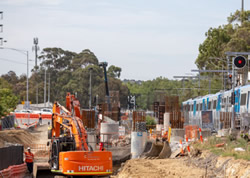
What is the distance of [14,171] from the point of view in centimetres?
2594

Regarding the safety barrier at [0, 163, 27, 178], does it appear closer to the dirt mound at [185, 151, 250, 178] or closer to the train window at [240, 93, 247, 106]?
the dirt mound at [185, 151, 250, 178]

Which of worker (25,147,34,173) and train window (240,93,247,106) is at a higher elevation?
train window (240,93,247,106)

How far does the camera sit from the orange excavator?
75.2 feet

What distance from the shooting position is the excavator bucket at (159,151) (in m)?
34.1

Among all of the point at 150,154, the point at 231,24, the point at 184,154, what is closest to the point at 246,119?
the point at 184,154

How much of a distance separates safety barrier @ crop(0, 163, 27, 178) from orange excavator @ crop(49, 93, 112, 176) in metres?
1.81

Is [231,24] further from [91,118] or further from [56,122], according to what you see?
[56,122]

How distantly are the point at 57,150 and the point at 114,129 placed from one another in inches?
772

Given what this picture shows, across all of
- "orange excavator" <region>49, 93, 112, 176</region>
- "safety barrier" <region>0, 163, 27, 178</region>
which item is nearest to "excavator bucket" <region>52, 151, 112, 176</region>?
"orange excavator" <region>49, 93, 112, 176</region>

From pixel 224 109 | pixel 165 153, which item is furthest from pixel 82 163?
pixel 224 109

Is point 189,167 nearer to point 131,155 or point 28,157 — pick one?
point 28,157

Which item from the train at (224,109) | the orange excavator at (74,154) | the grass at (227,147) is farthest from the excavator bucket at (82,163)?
the train at (224,109)

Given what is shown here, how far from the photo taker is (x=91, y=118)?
52312mm

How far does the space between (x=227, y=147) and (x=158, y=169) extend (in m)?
3.84
